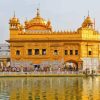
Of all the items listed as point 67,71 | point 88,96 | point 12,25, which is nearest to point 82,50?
point 67,71

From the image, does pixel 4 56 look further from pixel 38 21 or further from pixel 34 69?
pixel 34 69

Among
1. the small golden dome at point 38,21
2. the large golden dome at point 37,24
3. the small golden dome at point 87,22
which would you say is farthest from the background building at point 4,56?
the small golden dome at point 87,22

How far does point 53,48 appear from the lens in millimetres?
48625

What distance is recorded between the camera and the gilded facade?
48.4m

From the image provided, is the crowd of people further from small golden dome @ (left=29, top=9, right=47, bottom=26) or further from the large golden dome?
small golden dome @ (left=29, top=9, right=47, bottom=26)

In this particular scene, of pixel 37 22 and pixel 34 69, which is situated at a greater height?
pixel 37 22

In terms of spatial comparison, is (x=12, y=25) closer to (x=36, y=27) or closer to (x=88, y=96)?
(x=36, y=27)

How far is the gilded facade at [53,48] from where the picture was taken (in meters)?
48.4

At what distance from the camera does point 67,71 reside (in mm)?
44938

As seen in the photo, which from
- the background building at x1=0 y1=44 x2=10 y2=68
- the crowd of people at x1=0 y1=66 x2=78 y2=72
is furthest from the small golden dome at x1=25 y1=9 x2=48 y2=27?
the background building at x1=0 y1=44 x2=10 y2=68

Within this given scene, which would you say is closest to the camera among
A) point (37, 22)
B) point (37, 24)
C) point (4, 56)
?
point (37, 24)

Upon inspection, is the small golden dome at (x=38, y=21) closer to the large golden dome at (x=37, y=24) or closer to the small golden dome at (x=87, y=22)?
the large golden dome at (x=37, y=24)

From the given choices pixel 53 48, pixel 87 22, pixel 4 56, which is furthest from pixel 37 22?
pixel 4 56

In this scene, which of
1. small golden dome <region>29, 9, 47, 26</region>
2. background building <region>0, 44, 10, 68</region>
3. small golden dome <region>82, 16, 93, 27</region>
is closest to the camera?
small golden dome <region>29, 9, 47, 26</region>
